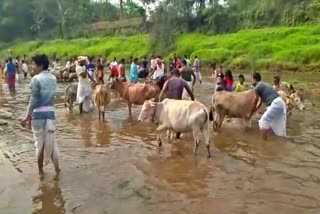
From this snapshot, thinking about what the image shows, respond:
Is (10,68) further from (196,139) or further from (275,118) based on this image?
(196,139)

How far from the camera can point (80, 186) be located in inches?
313

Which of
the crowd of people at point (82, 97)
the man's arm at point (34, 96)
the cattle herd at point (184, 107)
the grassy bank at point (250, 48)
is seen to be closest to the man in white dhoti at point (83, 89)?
the crowd of people at point (82, 97)

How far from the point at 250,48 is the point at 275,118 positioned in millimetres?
27772

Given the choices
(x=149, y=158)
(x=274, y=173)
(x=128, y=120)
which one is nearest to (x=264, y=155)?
(x=274, y=173)

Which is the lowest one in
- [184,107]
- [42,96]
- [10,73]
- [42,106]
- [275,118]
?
[275,118]

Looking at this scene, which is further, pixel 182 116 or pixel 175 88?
pixel 175 88

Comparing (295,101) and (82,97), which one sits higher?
(82,97)

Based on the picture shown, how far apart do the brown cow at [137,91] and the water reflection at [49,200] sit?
6.57 m

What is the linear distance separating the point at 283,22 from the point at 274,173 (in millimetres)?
37557

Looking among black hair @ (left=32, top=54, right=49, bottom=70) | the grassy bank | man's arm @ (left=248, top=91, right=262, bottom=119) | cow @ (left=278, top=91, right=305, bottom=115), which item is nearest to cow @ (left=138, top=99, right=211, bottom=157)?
man's arm @ (left=248, top=91, right=262, bottom=119)

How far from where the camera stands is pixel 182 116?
32.2 feet

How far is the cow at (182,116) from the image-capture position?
9648 mm

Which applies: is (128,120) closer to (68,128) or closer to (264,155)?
(68,128)

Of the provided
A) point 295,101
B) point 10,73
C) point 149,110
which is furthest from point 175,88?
point 10,73
